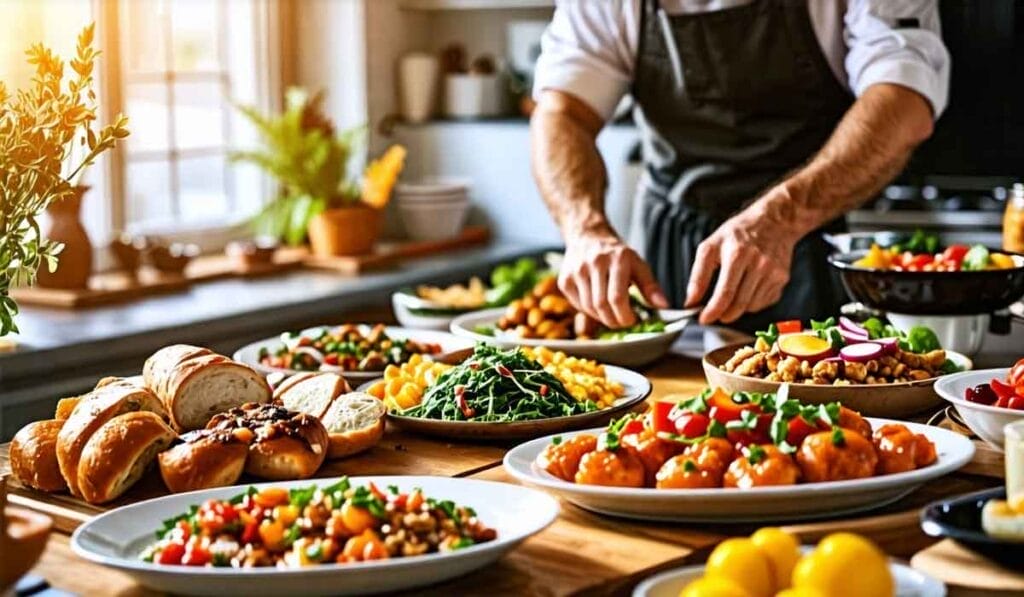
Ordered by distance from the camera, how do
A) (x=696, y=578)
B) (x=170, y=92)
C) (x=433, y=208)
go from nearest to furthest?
(x=696, y=578) → (x=170, y=92) → (x=433, y=208)

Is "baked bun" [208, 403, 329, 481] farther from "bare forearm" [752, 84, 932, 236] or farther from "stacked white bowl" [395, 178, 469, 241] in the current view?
"stacked white bowl" [395, 178, 469, 241]

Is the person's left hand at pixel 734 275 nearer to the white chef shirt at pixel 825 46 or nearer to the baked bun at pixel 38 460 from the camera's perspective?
the white chef shirt at pixel 825 46

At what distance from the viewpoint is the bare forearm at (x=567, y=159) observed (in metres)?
3.09

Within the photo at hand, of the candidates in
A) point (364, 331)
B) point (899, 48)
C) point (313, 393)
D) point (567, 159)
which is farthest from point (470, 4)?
point (313, 393)

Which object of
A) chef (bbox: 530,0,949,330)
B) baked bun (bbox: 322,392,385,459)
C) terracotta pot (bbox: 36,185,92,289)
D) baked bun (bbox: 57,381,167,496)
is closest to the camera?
baked bun (bbox: 57,381,167,496)

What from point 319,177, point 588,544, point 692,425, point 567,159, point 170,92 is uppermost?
point 170,92

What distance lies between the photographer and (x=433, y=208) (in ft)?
16.2

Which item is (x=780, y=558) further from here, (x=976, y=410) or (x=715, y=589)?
(x=976, y=410)

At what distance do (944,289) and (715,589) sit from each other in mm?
1313

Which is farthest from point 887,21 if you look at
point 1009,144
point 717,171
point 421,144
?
point 421,144

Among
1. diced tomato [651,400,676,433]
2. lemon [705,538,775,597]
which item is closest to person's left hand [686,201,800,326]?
diced tomato [651,400,676,433]

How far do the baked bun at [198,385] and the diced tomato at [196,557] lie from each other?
1.74ft

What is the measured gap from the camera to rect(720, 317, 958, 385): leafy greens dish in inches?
81.4

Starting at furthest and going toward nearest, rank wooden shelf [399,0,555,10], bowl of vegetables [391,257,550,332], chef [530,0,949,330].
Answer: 1. wooden shelf [399,0,555,10]
2. bowl of vegetables [391,257,550,332]
3. chef [530,0,949,330]
